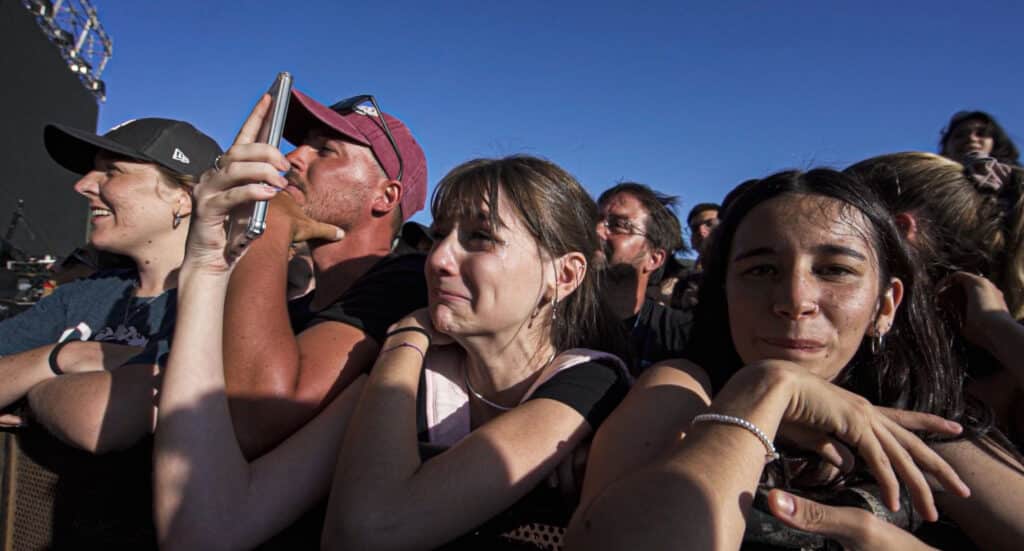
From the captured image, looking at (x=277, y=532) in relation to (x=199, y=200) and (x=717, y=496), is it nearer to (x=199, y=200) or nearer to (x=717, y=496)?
(x=199, y=200)

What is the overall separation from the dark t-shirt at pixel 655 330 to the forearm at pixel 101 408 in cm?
220

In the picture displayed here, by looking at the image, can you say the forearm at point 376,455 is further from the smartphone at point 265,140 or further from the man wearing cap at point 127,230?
the man wearing cap at point 127,230

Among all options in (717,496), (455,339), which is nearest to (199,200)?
Result: (455,339)

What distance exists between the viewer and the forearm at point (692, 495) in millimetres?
891

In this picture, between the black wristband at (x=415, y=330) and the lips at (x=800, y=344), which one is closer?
the lips at (x=800, y=344)

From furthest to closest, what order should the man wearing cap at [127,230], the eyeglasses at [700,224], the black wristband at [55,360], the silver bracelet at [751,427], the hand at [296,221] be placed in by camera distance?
the eyeglasses at [700,224] < the man wearing cap at [127,230] < the hand at [296,221] < the black wristband at [55,360] < the silver bracelet at [751,427]

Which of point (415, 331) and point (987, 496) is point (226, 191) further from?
point (987, 496)

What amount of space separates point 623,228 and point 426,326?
2.68 m

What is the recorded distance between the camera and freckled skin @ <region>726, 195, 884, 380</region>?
4.38 feet

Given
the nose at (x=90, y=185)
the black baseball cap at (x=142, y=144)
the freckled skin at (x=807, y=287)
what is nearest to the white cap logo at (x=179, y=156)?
the black baseball cap at (x=142, y=144)

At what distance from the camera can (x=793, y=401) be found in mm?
1114

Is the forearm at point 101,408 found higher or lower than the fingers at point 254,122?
lower

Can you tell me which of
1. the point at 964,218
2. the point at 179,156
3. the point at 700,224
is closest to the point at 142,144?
the point at 179,156

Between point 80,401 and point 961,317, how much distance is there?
264cm
